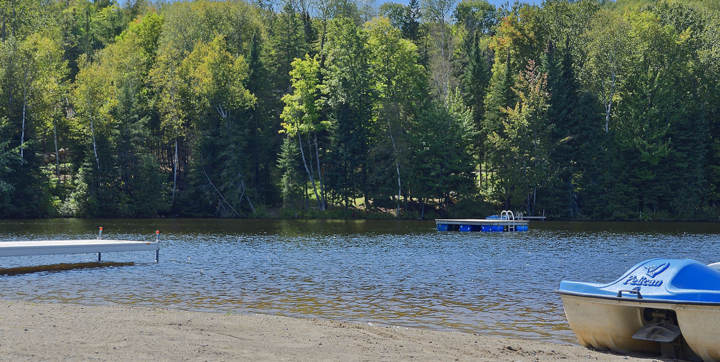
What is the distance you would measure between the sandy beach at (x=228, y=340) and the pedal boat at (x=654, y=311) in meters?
0.46

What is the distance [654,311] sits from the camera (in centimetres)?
1323

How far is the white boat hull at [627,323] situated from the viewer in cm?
1216

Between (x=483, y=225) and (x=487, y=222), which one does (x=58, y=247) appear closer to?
(x=487, y=222)

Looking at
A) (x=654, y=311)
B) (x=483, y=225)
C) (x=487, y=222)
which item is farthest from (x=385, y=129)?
(x=654, y=311)

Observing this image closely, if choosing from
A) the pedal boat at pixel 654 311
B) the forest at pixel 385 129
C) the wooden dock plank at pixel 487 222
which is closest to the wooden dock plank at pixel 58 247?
the pedal boat at pixel 654 311

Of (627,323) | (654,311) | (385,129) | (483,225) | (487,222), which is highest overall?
(385,129)

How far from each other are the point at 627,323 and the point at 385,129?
6337 centimetres

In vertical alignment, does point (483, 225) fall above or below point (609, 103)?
below

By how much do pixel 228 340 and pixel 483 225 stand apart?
49056 millimetres

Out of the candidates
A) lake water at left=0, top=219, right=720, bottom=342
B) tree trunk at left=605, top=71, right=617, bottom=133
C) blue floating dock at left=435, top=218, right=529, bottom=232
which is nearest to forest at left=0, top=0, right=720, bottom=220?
tree trunk at left=605, top=71, right=617, bottom=133

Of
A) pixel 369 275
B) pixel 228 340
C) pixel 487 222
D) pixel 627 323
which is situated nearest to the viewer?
pixel 228 340

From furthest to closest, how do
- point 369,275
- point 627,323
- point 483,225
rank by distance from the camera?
point 483,225 < point 369,275 < point 627,323

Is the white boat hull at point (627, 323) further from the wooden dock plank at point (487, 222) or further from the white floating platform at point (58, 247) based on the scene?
the wooden dock plank at point (487, 222)

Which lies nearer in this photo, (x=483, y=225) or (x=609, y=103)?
(x=483, y=225)
